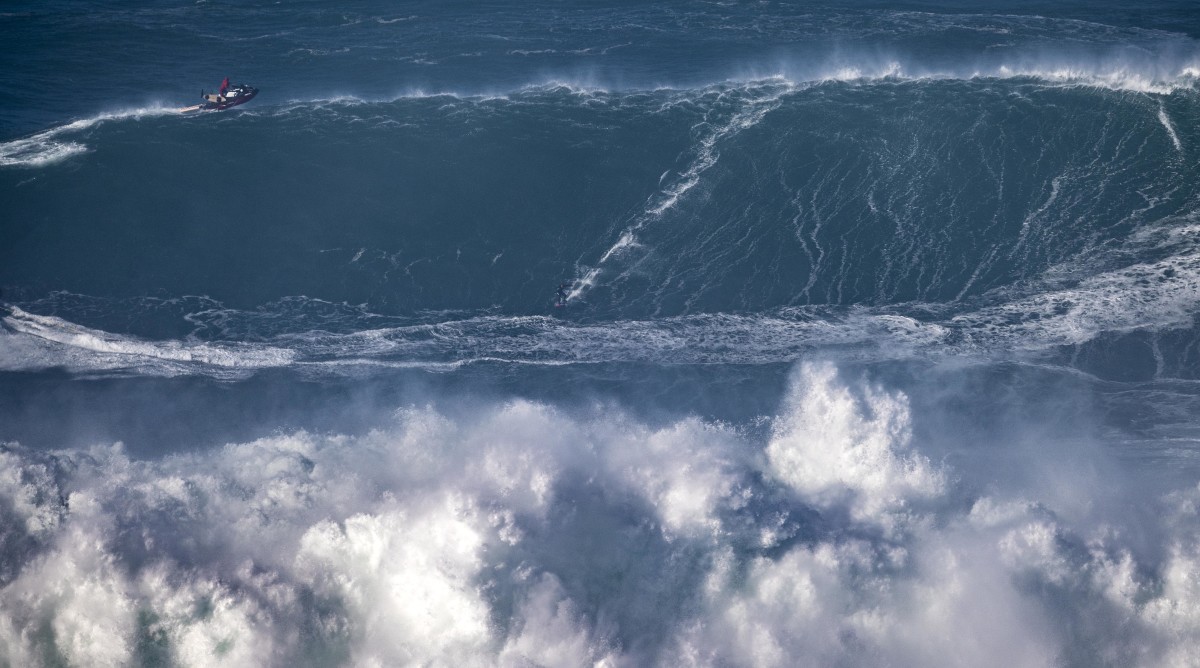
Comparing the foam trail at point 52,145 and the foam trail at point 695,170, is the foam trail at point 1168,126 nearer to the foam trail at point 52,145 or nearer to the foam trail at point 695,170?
the foam trail at point 695,170

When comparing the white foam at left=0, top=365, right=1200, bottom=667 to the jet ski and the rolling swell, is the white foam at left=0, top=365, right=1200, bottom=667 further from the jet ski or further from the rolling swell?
the jet ski

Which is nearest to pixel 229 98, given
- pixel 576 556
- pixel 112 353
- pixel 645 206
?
pixel 112 353

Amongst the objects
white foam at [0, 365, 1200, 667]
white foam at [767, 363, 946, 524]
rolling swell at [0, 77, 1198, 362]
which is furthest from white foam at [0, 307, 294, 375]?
white foam at [767, 363, 946, 524]

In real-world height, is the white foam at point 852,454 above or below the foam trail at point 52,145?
below

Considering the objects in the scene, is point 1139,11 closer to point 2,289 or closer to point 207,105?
point 207,105

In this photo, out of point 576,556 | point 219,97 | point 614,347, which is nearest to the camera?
point 576,556

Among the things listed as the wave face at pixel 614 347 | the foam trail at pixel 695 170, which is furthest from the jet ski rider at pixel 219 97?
the foam trail at pixel 695 170

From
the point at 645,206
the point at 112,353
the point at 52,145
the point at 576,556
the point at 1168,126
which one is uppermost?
the point at 1168,126

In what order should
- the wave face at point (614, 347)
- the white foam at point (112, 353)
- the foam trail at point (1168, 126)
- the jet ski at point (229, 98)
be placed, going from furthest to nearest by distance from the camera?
the jet ski at point (229, 98)
the foam trail at point (1168, 126)
the white foam at point (112, 353)
the wave face at point (614, 347)

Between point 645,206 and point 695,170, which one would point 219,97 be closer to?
point 645,206

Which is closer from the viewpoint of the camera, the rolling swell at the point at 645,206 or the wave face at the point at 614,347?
the wave face at the point at 614,347

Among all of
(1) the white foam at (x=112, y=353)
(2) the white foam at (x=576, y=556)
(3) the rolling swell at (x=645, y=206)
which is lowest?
(2) the white foam at (x=576, y=556)
